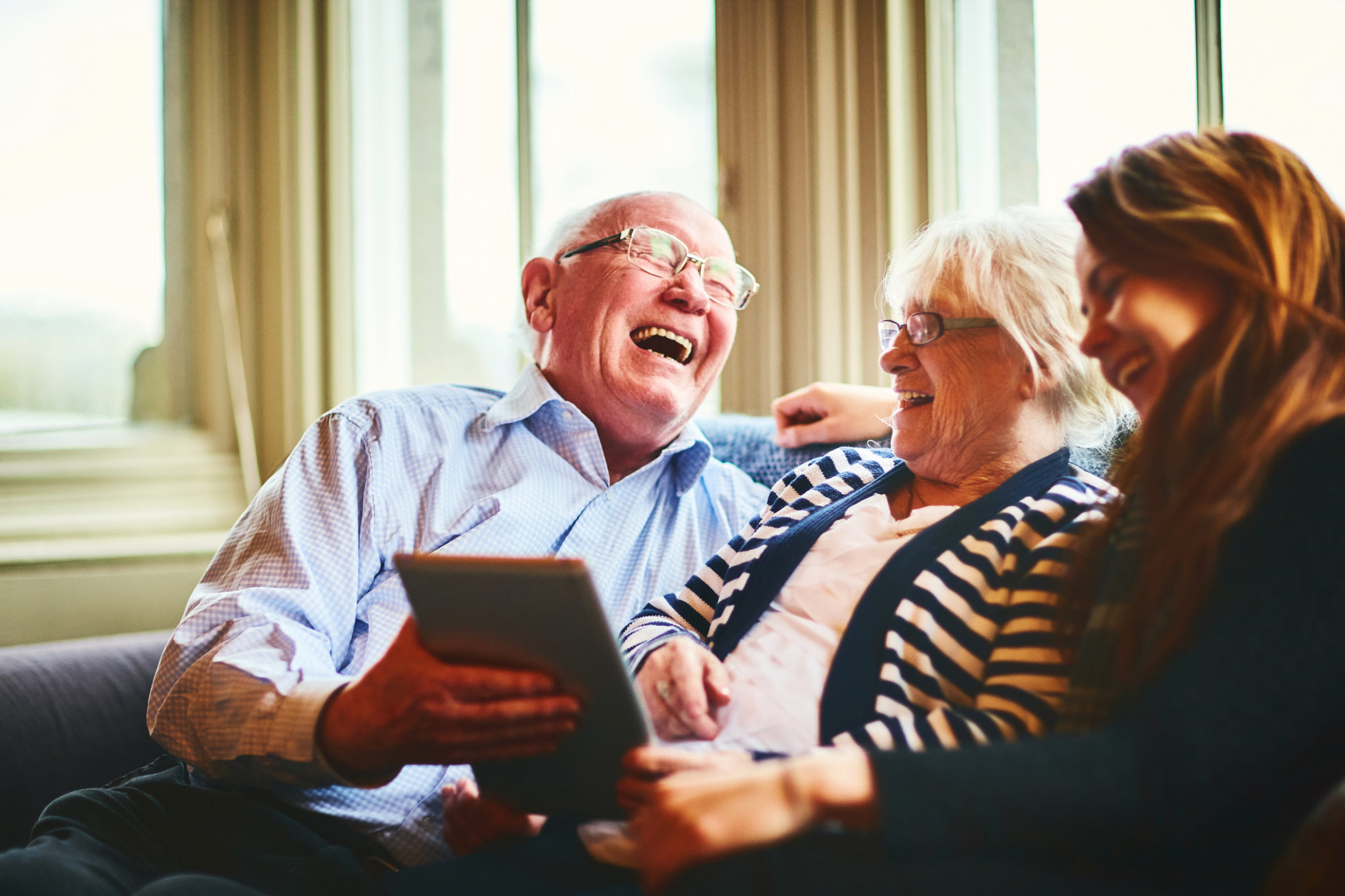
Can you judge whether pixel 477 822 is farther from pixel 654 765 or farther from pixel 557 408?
pixel 557 408

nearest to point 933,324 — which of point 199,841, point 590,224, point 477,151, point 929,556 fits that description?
point 929,556

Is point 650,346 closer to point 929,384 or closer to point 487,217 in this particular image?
point 929,384


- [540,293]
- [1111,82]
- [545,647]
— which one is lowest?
[545,647]

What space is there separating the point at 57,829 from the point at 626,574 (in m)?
0.81

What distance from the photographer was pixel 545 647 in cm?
84

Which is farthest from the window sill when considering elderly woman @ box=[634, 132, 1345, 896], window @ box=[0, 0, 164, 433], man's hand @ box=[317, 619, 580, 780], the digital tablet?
elderly woman @ box=[634, 132, 1345, 896]

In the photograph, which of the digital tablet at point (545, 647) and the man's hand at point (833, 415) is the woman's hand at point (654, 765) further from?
the man's hand at point (833, 415)

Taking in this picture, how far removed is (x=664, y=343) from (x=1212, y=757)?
121cm

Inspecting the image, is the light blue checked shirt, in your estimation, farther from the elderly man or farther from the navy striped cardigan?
the navy striped cardigan

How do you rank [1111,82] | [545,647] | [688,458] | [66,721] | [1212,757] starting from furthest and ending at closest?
[1111,82] → [688,458] → [66,721] → [545,647] → [1212,757]

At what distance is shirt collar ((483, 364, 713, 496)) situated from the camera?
5.16ft

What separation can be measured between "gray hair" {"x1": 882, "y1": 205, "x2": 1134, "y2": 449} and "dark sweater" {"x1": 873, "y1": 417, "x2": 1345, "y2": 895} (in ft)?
1.44

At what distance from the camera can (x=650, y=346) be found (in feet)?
5.55

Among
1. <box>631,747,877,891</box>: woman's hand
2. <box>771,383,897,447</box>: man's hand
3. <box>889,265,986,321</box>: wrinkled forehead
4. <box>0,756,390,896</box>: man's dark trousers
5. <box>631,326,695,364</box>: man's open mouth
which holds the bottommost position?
<box>0,756,390,896</box>: man's dark trousers
